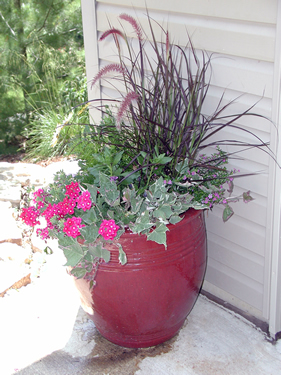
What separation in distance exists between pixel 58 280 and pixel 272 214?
4.57ft

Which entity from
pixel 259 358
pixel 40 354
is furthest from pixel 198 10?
pixel 40 354

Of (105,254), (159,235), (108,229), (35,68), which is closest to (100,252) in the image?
(105,254)

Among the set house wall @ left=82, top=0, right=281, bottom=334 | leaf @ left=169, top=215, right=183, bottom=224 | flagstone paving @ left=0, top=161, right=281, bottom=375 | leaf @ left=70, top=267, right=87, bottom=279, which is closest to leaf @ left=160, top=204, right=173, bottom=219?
leaf @ left=169, top=215, right=183, bottom=224

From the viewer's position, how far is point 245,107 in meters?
1.94

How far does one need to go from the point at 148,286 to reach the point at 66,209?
0.47m

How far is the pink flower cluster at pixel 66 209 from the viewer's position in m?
1.65

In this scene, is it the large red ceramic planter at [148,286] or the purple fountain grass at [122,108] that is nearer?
the purple fountain grass at [122,108]

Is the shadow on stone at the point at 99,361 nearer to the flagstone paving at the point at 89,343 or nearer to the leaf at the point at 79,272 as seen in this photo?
the flagstone paving at the point at 89,343

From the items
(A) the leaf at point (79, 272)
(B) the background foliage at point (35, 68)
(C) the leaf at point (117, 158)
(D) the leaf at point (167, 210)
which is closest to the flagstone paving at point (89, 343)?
(A) the leaf at point (79, 272)

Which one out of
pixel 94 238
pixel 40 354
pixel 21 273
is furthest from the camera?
pixel 21 273

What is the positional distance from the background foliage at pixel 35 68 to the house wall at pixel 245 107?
269cm

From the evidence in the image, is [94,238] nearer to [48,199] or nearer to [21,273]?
[48,199]

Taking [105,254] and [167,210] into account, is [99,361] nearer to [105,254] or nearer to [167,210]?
[105,254]

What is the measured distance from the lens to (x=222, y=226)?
7.39ft
